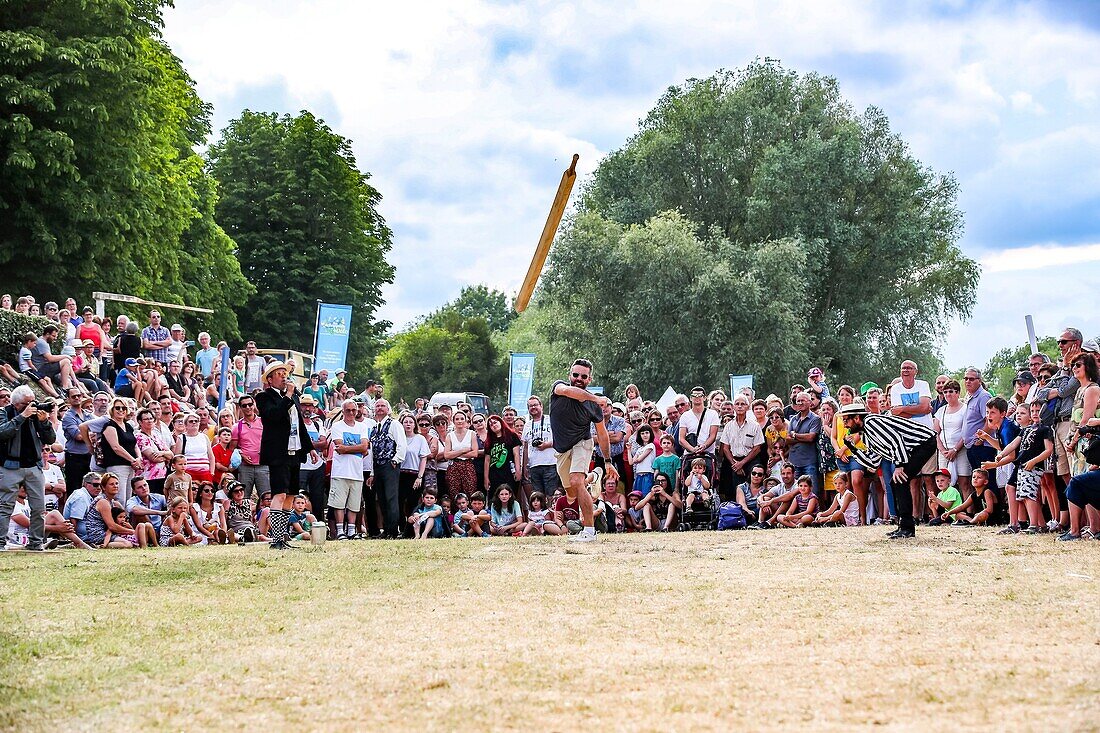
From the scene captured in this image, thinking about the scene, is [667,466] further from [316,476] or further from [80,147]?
[80,147]

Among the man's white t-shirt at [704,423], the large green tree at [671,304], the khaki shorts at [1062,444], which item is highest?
the large green tree at [671,304]

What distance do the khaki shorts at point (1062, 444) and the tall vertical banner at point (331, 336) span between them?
2076 centimetres

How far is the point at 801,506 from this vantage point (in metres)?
15.3

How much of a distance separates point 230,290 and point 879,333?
23.5 metres

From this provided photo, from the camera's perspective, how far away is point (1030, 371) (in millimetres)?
13367

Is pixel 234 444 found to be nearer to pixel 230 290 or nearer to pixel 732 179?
pixel 230 290

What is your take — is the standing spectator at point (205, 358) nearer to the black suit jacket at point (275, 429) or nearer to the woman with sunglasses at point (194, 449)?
the woman with sunglasses at point (194, 449)

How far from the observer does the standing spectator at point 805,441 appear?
50.9 feet

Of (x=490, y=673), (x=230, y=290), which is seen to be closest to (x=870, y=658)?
(x=490, y=673)

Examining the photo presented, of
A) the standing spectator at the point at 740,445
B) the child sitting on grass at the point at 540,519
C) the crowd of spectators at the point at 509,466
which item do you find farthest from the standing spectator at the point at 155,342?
the standing spectator at the point at 740,445

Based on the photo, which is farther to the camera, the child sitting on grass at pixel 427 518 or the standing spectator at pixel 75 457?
the child sitting on grass at pixel 427 518

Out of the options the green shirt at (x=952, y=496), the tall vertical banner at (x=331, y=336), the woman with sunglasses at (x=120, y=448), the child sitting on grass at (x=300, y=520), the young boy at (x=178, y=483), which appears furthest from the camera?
the tall vertical banner at (x=331, y=336)

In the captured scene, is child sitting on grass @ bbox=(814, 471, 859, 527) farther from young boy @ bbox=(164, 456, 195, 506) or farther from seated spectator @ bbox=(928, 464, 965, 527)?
young boy @ bbox=(164, 456, 195, 506)

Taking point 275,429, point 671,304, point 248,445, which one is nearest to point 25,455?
point 275,429
